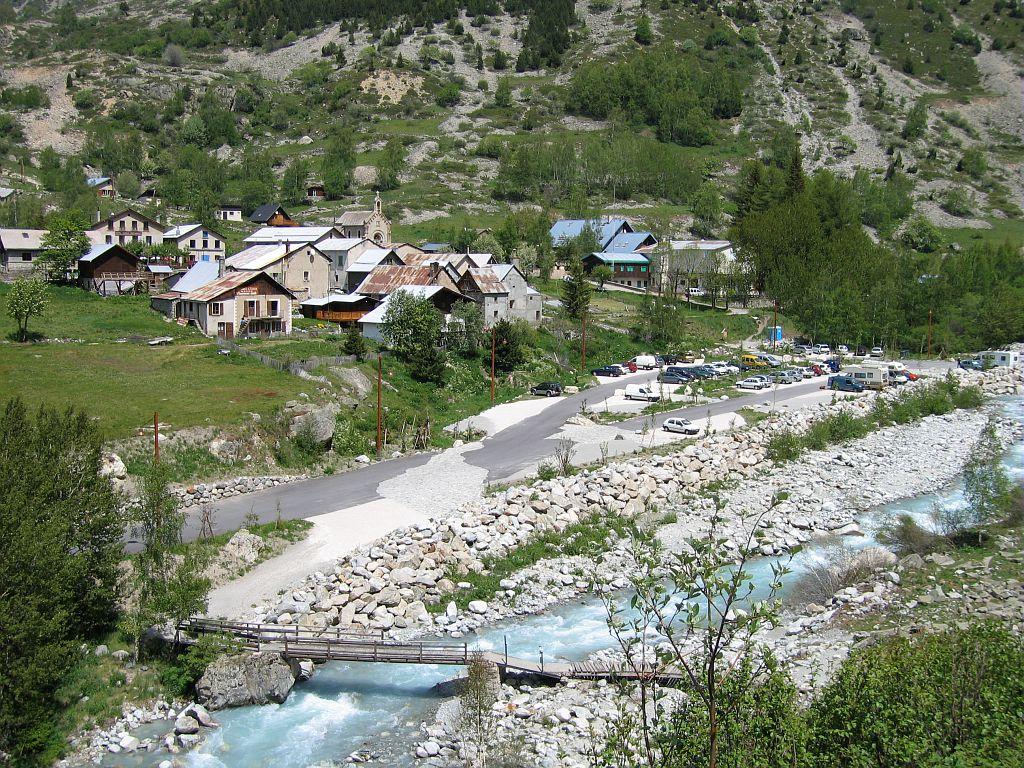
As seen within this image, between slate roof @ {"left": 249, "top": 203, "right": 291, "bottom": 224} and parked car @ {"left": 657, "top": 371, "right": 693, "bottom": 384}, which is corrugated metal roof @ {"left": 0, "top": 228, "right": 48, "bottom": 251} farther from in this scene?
parked car @ {"left": 657, "top": 371, "right": 693, "bottom": 384}

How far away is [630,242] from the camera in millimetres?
90688

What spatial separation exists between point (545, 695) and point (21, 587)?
38.2 ft

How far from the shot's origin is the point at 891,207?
125688 mm

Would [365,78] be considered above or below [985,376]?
above

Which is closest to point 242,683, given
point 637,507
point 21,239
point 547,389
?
point 637,507

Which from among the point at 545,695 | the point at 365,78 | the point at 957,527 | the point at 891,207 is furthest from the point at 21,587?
the point at 365,78

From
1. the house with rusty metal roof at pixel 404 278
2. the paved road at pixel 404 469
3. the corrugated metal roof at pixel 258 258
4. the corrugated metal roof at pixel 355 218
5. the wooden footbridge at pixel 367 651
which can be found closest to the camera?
the wooden footbridge at pixel 367 651

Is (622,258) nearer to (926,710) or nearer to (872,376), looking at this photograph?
(872,376)

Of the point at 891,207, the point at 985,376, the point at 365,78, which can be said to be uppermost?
the point at 365,78

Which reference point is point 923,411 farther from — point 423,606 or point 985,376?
point 423,606

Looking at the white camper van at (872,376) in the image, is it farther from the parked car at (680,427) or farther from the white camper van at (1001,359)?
the parked car at (680,427)

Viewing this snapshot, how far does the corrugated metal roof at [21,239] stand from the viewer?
6375 cm

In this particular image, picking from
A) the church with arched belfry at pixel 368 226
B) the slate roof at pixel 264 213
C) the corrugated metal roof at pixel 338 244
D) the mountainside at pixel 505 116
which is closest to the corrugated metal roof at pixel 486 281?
the corrugated metal roof at pixel 338 244

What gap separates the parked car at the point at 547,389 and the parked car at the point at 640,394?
394 cm
